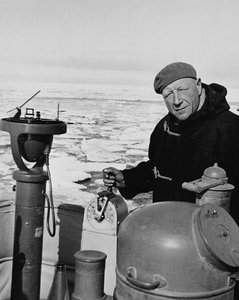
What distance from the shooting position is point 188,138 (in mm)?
2371

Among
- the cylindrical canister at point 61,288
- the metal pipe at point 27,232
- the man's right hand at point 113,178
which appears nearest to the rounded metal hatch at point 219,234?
the man's right hand at point 113,178

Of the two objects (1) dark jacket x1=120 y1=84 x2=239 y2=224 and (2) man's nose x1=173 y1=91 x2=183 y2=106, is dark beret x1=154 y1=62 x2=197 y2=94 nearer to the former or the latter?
(2) man's nose x1=173 y1=91 x2=183 y2=106

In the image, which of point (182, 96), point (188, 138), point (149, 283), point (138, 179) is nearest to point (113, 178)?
point (138, 179)

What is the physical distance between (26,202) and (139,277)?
927 millimetres

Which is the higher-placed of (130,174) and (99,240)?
(130,174)

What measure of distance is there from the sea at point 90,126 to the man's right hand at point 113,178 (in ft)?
5.45

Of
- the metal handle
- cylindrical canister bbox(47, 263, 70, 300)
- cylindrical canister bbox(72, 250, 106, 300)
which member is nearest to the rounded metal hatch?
the metal handle

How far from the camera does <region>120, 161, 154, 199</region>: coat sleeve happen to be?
Answer: 2.53m

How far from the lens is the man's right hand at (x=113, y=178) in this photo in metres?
2.39

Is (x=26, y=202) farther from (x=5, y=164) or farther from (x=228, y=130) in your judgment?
(x=5, y=164)

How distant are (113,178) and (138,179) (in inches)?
7.7

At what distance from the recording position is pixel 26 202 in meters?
2.35

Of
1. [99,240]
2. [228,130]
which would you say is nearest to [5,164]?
[99,240]

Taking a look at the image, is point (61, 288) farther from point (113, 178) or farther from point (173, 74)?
point (173, 74)
